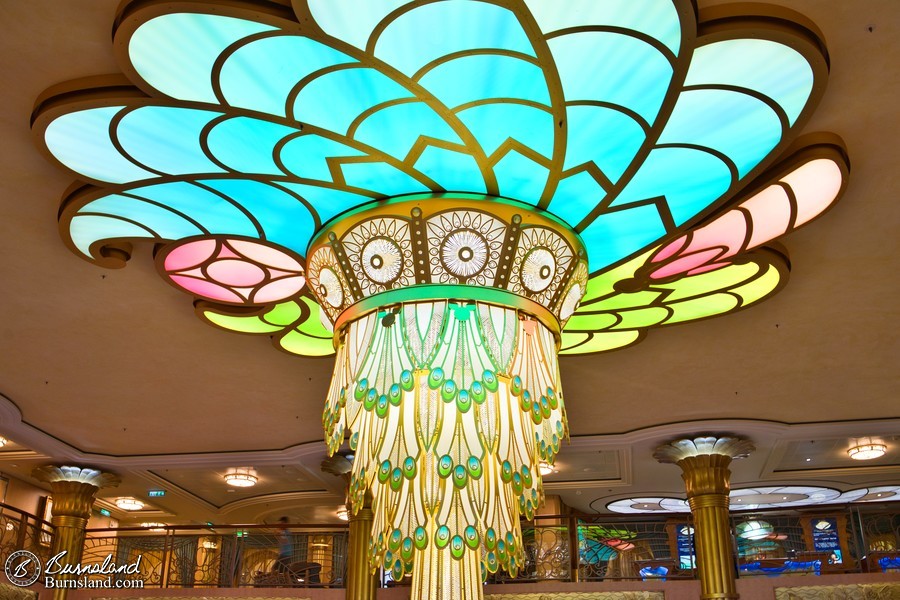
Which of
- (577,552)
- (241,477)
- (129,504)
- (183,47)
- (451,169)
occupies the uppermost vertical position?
(183,47)

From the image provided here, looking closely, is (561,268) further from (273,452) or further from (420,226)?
(273,452)

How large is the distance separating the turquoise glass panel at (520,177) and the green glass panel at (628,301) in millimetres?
1568

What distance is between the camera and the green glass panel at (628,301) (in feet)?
19.5

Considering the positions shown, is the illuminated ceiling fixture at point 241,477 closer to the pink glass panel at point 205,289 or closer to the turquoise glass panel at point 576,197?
the pink glass panel at point 205,289

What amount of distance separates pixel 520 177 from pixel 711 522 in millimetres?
6139

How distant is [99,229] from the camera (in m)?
5.11

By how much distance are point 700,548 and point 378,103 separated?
696 cm

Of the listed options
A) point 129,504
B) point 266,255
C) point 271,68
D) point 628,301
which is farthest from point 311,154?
point 129,504

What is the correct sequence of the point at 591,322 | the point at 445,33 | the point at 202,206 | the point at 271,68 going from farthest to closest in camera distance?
the point at 591,322, the point at 202,206, the point at 271,68, the point at 445,33

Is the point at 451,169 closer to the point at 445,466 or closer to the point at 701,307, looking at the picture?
the point at 445,466

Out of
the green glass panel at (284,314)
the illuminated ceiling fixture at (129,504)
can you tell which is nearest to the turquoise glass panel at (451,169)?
the green glass panel at (284,314)

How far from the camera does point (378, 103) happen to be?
393 cm

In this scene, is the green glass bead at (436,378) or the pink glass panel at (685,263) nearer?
the green glass bead at (436,378)

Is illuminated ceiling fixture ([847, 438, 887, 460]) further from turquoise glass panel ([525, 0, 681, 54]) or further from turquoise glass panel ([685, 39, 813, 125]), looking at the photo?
turquoise glass panel ([525, 0, 681, 54])
